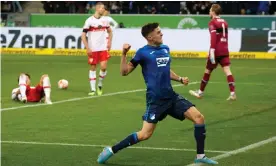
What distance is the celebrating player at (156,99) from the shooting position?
36.6 ft

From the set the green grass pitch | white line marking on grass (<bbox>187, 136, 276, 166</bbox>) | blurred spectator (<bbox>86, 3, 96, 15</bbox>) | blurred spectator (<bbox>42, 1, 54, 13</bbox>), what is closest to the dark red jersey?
the green grass pitch

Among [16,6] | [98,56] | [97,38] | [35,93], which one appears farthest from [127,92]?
[16,6]

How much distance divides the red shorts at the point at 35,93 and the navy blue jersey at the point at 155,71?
7.85 meters

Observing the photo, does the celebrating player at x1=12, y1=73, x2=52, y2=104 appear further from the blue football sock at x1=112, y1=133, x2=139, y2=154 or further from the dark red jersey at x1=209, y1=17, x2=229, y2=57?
the blue football sock at x1=112, y1=133, x2=139, y2=154

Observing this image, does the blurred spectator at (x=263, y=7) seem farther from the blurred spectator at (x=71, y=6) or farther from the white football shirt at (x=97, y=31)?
the white football shirt at (x=97, y=31)

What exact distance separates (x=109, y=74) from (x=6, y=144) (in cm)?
1422

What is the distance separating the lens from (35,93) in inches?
744

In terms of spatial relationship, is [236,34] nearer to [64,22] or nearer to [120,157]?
[64,22]

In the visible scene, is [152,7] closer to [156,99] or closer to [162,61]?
[162,61]

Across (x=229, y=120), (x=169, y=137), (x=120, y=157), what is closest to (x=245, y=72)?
(x=229, y=120)

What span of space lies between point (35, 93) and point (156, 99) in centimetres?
807

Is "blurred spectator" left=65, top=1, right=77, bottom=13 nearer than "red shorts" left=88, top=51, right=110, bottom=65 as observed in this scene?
No

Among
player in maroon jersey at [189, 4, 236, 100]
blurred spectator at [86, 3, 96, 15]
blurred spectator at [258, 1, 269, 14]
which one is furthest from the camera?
blurred spectator at [86, 3, 96, 15]

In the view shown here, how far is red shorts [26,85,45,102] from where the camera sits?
18.8 meters
